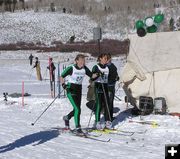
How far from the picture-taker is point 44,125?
12797mm

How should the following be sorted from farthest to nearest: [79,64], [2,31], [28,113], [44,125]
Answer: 1. [2,31]
2. [28,113]
3. [44,125]
4. [79,64]

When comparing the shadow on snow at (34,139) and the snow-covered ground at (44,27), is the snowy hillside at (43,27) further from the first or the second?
the shadow on snow at (34,139)

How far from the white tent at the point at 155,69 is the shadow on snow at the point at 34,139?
3.17 m

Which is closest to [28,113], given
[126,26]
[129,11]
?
[126,26]

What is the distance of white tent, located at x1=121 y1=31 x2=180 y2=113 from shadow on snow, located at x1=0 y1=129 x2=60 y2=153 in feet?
10.4

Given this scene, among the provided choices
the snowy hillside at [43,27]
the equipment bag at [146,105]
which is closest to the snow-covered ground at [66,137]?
the equipment bag at [146,105]

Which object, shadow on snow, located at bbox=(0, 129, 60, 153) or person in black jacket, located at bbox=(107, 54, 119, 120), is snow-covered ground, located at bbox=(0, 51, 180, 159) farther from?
person in black jacket, located at bbox=(107, 54, 119, 120)

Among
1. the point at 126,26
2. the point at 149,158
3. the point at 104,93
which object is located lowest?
the point at 149,158

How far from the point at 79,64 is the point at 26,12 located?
92334mm

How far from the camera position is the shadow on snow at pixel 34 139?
9883 mm

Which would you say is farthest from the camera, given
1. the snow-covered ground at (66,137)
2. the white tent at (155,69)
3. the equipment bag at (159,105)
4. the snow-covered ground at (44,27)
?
the snow-covered ground at (44,27)

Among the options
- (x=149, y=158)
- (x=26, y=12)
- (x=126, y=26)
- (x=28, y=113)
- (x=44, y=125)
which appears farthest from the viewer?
(x=26, y=12)

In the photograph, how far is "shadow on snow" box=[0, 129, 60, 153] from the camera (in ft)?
32.4

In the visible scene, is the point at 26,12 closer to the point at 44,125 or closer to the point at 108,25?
the point at 108,25
